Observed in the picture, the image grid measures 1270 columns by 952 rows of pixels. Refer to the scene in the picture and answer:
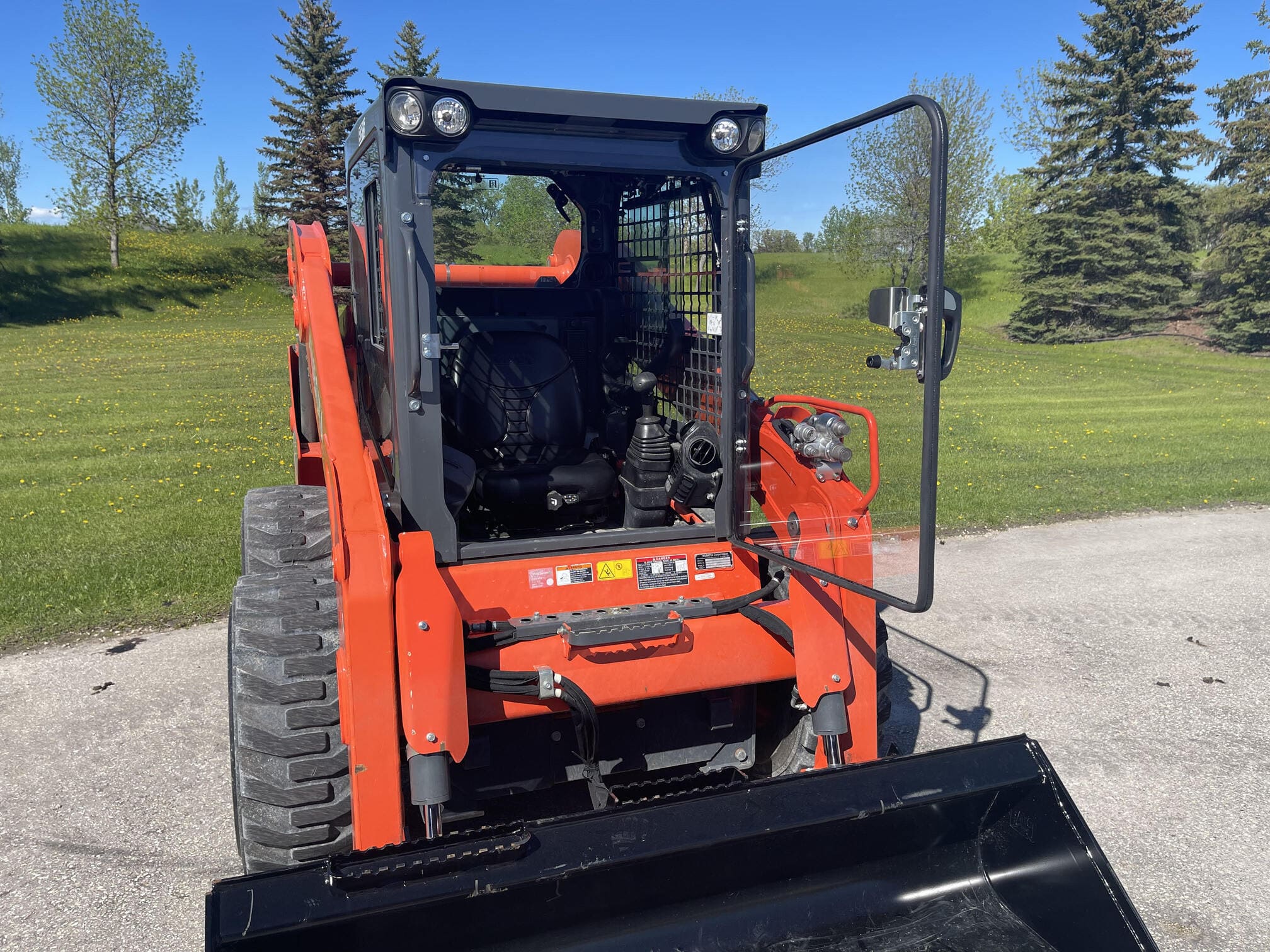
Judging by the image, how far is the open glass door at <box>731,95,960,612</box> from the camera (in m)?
2.71

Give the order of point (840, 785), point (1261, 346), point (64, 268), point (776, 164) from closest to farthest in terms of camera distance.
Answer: point (840, 785)
point (776, 164)
point (1261, 346)
point (64, 268)

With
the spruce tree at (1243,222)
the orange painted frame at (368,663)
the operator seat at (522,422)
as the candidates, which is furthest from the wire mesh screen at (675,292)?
the spruce tree at (1243,222)

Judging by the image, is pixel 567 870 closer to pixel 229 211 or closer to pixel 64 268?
pixel 64 268

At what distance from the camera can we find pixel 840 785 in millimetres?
2713

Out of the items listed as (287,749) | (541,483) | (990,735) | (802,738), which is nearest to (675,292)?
(541,483)

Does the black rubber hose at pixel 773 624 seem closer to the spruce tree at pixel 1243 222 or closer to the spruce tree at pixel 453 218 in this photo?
the spruce tree at pixel 453 218

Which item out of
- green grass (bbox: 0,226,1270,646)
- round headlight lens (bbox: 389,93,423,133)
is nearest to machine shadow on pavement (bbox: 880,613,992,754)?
green grass (bbox: 0,226,1270,646)

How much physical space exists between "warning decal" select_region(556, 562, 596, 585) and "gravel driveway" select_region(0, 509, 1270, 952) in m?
1.74

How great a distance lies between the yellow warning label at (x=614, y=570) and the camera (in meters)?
3.51

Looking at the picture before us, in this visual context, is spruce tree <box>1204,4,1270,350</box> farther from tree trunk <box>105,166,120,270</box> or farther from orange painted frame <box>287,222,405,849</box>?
tree trunk <box>105,166,120,270</box>

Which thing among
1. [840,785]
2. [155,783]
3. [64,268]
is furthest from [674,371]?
[64,268]

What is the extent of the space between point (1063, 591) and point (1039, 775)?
482cm

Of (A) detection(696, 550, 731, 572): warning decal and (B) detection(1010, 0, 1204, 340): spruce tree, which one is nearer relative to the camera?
(A) detection(696, 550, 731, 572): warning decal

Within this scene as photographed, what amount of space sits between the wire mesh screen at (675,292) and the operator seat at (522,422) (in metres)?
0.38
